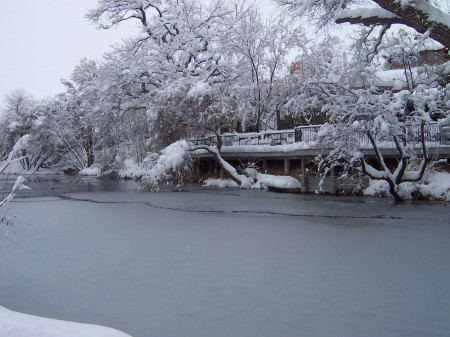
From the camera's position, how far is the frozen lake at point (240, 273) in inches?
231

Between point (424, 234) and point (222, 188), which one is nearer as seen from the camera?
point (424, 234)

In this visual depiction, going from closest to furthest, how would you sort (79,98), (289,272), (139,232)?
(289,272), (139,232), (79,98)

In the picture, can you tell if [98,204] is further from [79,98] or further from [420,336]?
[79,98]

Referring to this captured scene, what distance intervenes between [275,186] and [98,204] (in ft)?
31.4

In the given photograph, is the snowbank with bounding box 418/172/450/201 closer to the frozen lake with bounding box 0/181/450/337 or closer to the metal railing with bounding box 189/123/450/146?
the metal railing with bounding box 189/123/450/146

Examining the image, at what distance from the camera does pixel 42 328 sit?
189 inches

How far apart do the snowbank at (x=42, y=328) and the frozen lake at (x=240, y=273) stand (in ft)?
2.27

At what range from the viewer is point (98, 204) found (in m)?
20.1

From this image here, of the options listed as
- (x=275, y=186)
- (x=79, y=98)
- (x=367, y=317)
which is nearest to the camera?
(x=367, y=317)

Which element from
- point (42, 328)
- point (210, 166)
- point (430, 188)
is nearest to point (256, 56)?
point (210, 166)

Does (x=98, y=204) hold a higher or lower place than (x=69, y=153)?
lower

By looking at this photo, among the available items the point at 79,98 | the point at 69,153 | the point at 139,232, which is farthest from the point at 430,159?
the point at 69,153

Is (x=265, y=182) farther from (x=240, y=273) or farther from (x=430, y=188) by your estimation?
(x=240, y=273)

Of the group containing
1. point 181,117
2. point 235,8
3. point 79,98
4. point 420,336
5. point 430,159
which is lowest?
point 420,336
